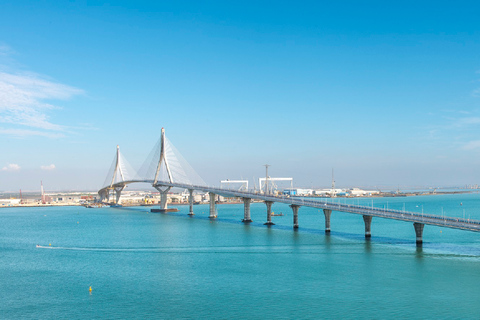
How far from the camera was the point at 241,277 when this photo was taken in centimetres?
4444

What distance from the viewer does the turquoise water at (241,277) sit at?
34031mm

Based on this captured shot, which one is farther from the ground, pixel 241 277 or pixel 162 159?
pixel 162 159

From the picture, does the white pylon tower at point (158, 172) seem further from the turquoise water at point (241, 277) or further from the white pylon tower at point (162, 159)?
the turquoise water at point (241, 277)

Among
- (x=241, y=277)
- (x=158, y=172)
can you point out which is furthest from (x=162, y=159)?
(x=241, y=277)

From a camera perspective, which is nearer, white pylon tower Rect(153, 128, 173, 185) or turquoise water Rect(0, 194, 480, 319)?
turquoise water Rect(0, 194, 480, 319)

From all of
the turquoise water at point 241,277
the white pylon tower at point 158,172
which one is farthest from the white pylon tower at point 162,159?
the turquoise water at point 241,277

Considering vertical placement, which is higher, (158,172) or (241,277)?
(158,172)

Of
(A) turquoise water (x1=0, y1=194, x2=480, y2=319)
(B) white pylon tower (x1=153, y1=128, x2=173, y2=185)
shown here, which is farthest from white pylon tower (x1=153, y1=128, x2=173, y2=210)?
(A) turquoise water (x1=0, y1=194, x2=480, y2=319)

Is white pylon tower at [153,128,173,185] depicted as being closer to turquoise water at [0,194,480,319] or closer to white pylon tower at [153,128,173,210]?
white pylon tower at [153,128,173,210]

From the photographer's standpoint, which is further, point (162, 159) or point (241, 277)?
point (162, 159)

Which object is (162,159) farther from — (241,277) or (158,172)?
(241,277)

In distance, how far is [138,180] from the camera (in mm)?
159125

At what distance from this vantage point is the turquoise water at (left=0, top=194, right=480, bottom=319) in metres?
34.0

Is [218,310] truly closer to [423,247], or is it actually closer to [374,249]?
[374,249]
